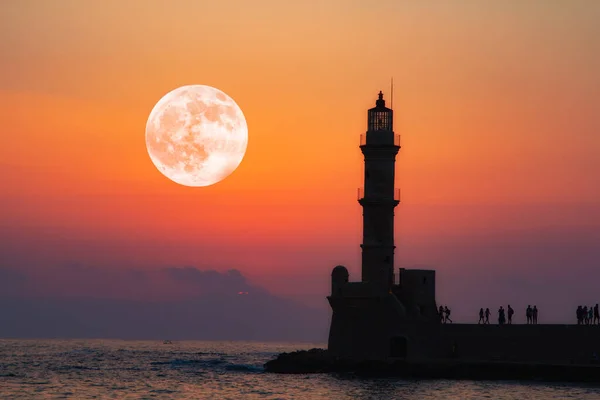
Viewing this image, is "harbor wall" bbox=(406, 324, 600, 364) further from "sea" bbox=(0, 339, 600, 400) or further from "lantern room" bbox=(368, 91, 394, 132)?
"lantern room" bbox=(368, 91, 394, 132)

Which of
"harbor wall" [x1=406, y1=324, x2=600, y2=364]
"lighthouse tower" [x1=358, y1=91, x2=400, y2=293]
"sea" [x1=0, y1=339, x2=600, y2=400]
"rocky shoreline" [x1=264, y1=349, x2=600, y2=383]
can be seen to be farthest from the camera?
"lighthouse tower" [x1=358, y1=91, x2=400, y2=293]

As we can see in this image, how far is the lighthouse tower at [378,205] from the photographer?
225 ft

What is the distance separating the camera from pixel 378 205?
225ft

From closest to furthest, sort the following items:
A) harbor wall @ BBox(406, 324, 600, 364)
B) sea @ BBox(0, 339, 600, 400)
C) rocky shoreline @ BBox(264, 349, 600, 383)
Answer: sea @ BBox(0, 339, 600, 400) < rocky shoreline @ BBox(264, 349, 600, 383) < harbor wall @ BBox(406, 324, 600, 364)

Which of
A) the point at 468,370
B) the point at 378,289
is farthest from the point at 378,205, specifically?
the point at 468,370

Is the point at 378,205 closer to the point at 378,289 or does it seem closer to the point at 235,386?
the point at 378,289

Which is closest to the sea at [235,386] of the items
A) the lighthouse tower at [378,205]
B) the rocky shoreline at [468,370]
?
the rocky shoreline at [468,370]

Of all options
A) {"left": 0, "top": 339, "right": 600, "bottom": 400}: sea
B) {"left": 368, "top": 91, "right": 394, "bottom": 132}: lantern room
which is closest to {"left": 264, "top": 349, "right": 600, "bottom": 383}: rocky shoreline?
{"left": 0, "top": 339, "right": 600, "bottom": 400}: sea

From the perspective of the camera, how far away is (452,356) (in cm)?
6425

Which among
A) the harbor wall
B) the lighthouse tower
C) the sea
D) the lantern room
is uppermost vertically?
the lantern room

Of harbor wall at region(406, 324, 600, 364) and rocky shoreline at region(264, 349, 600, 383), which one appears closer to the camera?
rocky shoreline at region(264, 349, 600, 383)

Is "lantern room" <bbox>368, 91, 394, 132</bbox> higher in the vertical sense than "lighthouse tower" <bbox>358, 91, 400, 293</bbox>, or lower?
higher

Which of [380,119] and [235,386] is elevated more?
[380,119]

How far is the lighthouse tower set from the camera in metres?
68.4
